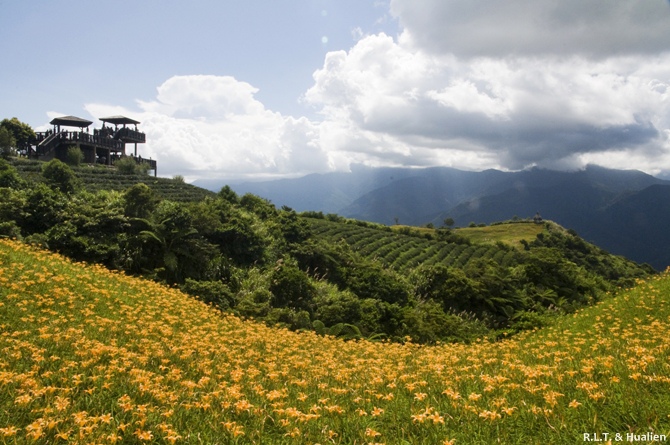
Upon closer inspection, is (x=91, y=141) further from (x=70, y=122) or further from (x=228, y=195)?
(x=228, y=195)

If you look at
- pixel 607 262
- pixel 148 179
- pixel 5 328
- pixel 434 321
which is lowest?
pixel 607 262

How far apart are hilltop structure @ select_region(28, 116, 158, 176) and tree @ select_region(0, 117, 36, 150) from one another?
0.83m

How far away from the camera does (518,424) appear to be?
11.9ft

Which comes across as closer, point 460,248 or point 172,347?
point 172,347

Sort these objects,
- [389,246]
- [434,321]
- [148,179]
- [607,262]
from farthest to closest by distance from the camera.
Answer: [607,262] < [389,246] < [148,179] < [434,321]

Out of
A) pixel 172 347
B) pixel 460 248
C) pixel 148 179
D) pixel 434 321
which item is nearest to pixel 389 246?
pixel 460 248

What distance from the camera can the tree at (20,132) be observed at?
143 ft

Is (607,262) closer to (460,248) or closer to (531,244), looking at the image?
(531,244)

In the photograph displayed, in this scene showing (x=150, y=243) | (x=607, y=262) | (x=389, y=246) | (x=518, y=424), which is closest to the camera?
(x=518, y=424)

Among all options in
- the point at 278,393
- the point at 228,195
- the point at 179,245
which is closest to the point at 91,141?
the point at 228,195

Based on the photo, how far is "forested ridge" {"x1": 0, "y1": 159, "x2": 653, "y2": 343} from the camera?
46.8 feet

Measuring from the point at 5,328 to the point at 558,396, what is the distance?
7545 mm

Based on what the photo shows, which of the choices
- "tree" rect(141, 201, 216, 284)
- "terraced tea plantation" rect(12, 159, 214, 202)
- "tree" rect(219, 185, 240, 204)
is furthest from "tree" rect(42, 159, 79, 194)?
"tree" rect(219, 185, 240, 204)

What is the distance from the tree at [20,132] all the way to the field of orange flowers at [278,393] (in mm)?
48048
